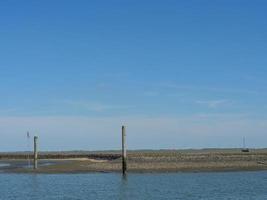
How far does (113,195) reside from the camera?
4647cm

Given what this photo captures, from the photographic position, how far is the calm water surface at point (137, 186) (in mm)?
45438

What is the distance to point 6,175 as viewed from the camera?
2645 inches

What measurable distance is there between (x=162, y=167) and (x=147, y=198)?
25.8 meters

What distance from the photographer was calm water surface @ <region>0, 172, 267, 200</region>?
45.4 meters

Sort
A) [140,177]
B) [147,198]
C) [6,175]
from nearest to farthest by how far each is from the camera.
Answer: [147,198], [140,177], [6,175]

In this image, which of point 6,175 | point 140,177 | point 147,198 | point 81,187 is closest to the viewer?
point 147,198

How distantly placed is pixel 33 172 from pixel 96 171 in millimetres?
6787

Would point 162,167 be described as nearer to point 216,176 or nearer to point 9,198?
point 216,176

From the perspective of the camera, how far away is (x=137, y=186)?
51750 millimetres

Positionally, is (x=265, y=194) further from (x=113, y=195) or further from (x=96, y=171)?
(x=96, y=171)

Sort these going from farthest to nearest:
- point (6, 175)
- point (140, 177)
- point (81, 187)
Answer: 1. point (6, 175)
2. point (140, 177)
3. point (81, 187)

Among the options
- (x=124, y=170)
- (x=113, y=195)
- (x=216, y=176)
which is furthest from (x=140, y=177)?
(x=113, y=195)

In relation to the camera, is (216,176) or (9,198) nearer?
(9,198)

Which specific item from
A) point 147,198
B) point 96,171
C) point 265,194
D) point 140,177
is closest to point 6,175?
point 96,171
